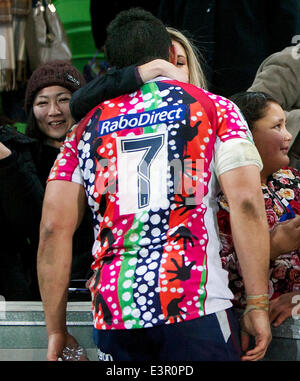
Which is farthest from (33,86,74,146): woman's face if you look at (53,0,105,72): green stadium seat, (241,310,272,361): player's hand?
(241,310,272,361): player's hand

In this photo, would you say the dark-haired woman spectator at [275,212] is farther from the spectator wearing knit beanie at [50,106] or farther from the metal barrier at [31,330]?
the spectator wearing knit beanie at [50,106]

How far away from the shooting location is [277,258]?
2143 mm

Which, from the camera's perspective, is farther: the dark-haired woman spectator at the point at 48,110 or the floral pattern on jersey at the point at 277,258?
the dark-haired woman spectator at the point at 48,110

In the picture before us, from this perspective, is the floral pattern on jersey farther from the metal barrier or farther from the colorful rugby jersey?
the metal barrier

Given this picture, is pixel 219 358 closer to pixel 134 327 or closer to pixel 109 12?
pixel 134 327

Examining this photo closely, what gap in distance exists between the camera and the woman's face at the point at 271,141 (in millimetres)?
2268

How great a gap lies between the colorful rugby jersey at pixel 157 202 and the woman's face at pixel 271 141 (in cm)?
47

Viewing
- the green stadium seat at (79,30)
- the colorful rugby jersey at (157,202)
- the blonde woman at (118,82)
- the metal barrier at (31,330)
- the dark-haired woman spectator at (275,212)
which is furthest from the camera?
the green stadium seat at (79,30)

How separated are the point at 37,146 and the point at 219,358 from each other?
153 cm

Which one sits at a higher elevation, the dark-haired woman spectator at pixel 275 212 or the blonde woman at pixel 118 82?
the blonde woman at pixel 118 82

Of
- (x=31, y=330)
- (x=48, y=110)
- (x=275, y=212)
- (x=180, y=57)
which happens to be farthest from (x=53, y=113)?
(x=275, y=212)

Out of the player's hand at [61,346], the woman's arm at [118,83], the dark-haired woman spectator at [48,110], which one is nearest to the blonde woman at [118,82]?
the woman's arm at [118,83]

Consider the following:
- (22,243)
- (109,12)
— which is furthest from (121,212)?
(109,12)

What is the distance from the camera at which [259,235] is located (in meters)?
1.73
